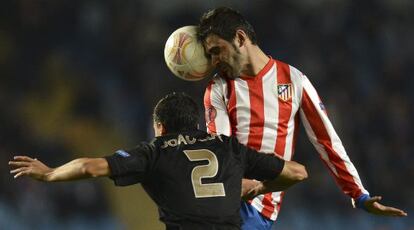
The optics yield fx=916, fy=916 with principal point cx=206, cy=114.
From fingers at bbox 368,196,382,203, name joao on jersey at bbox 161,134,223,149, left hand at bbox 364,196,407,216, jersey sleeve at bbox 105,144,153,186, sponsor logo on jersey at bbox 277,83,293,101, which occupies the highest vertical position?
sponsor logo on jersey at bbox 277,83,293,101

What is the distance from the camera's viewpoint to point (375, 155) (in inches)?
330

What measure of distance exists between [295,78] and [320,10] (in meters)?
5.42

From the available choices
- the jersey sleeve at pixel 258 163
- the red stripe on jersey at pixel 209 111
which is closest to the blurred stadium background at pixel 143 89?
the red stripe on jersey at pixel 209 111

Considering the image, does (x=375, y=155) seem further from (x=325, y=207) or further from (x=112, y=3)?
(x=112, y=3)

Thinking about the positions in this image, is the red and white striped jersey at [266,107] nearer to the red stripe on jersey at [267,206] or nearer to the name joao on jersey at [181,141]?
the red stripe on jersey at [267,206]

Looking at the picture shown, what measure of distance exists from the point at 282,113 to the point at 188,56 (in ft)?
1.70

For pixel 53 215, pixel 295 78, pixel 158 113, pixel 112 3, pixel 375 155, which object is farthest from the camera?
pixel 112 3

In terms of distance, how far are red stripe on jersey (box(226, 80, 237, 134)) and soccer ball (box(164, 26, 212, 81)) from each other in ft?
0.41

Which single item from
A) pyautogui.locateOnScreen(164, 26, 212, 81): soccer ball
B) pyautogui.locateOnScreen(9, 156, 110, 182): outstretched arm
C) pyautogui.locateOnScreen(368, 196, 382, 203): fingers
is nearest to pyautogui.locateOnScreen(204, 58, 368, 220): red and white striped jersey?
pyautogui.locateOnScreen(164, 26, 212, 81): soccer ball

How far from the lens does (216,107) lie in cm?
428

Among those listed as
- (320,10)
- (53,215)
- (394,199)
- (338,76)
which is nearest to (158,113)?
(53,215)

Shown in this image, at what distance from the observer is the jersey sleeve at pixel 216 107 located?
4230mm

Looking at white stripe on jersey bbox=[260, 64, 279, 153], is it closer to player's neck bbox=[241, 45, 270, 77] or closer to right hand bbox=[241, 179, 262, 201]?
player's neck bbox=[241, 45, 270, 77]

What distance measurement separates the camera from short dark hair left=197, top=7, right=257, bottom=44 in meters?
4.17
